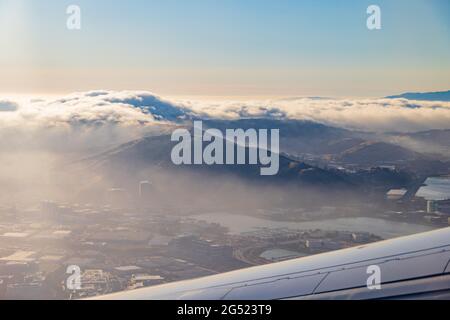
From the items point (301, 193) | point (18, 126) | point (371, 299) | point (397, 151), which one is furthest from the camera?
point (18, 126)

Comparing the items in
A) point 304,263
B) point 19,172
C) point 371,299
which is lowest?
point 19,172

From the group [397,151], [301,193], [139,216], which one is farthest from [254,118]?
[139,216]

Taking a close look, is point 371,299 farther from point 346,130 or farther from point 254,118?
point 254,118
